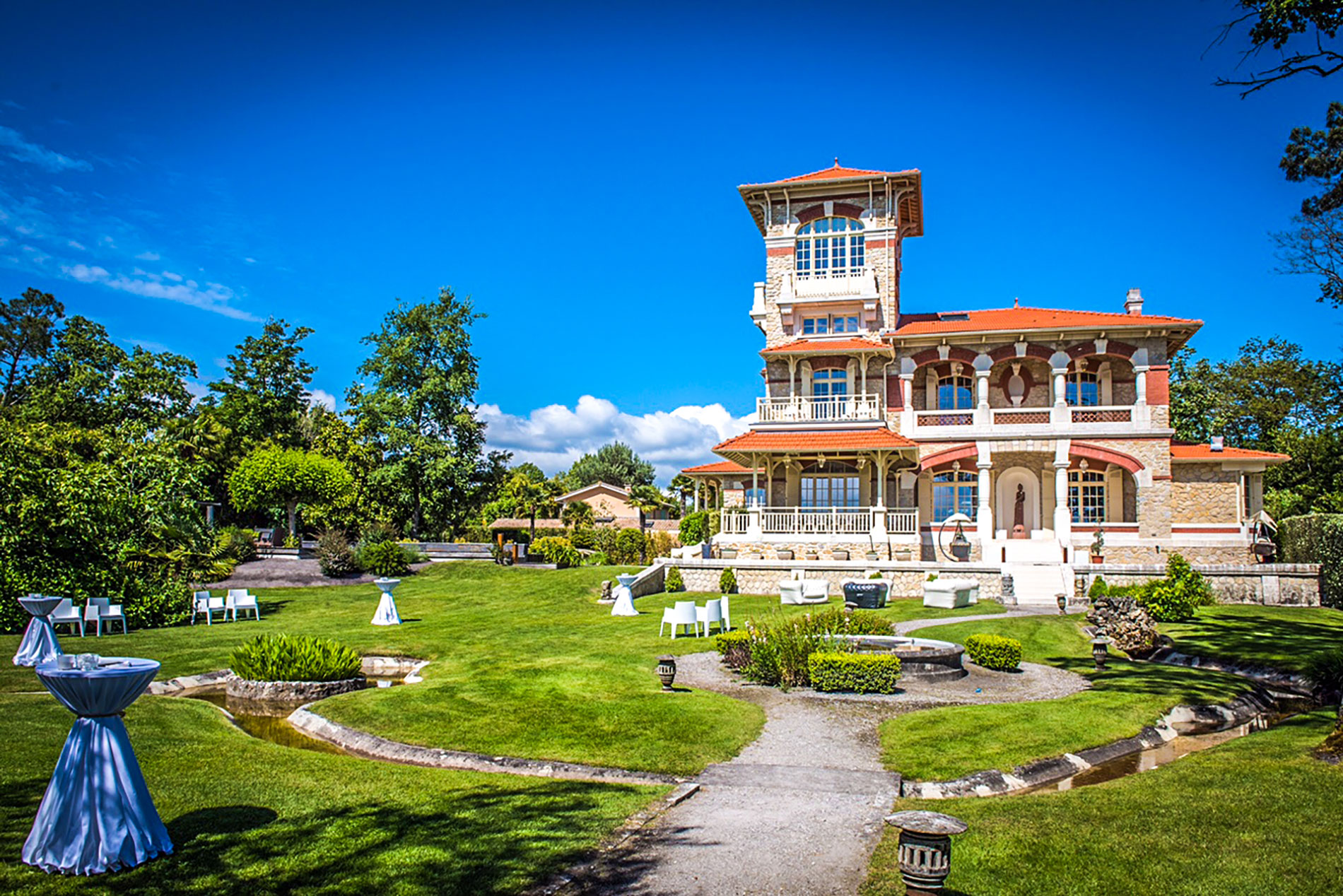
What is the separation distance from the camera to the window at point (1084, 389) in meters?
31.5

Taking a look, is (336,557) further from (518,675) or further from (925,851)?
(925,851)

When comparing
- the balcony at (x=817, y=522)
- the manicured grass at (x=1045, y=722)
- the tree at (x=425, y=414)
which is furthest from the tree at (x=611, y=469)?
the manicured grass at (x=1045, y=722)

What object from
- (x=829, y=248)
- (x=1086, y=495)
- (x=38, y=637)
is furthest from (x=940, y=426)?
(x=38, y=637)

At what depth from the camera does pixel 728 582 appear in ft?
86.6

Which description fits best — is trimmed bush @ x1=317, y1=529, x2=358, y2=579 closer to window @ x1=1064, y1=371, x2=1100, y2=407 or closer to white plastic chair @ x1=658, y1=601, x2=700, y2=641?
white plastic chair @ x1=658, y1=601, x2=700, y2=641

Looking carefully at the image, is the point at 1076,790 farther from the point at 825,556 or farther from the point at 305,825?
the point at 825,556

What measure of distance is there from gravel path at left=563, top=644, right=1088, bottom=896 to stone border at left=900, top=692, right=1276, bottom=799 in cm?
50

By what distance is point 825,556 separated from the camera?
29.1 m

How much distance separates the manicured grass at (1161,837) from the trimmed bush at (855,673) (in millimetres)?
4627

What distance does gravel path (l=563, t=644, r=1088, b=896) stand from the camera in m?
5.99

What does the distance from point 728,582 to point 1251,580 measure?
48.4ft

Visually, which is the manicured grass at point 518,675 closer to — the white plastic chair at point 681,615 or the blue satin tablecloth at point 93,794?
the white plastic chair at point 681,615

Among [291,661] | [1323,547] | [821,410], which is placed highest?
[821,410]

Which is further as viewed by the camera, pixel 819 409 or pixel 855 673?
pixel 819 409
